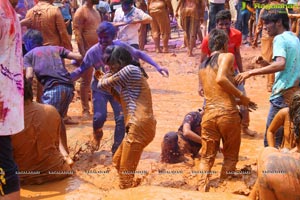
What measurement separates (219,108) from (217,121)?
0.13 metres

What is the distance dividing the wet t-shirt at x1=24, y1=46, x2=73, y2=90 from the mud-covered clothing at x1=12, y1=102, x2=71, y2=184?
1222 millimetres

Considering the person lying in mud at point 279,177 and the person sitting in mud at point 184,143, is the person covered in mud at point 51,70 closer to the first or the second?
the person sitting in mud at point 184,143

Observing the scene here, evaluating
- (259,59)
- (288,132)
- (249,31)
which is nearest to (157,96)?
(259,59)

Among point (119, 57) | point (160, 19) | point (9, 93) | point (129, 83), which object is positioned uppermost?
point (9, 93)

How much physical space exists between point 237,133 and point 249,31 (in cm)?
1004

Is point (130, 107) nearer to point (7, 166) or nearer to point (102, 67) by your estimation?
point (102, 67)

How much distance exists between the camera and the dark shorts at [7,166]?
317 centimetres

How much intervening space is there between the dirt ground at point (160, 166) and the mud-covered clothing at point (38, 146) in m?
0.12

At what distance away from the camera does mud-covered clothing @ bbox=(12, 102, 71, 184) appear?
450 cm

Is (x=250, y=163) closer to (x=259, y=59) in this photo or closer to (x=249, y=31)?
(x=259, y=59)

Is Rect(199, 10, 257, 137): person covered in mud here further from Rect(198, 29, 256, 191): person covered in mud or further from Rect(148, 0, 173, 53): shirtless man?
Rect(148, 0, 173, 53): shirtless man

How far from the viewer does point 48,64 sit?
5789mm

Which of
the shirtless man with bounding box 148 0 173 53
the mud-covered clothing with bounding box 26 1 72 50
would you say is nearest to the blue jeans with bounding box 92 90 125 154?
the mud-covered clothing with bounding box 26 1 72 50

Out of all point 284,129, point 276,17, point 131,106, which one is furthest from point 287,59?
point 131,106
